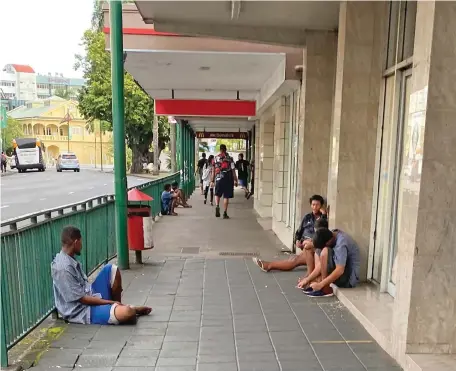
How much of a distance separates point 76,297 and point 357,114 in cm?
369

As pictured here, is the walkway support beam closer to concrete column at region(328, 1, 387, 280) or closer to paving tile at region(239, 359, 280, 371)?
concrete column at region(328, 1, 387, 280)


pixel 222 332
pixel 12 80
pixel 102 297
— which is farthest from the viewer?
pixel 12 80

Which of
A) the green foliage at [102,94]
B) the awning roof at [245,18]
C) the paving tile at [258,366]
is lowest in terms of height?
the paving tile at [258,366]

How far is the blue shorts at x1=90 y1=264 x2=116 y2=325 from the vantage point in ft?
12.8

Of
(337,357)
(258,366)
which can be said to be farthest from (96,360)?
(337,357)

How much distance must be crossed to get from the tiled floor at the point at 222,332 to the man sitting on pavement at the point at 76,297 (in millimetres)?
103

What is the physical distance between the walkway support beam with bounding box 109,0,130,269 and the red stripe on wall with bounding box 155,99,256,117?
6.91 m

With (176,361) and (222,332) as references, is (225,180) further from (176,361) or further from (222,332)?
(176,361)

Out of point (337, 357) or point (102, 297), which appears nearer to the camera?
point (337, 357)

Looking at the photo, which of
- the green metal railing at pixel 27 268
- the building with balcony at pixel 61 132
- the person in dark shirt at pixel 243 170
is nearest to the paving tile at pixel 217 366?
the green metal railing at pixel 27 268

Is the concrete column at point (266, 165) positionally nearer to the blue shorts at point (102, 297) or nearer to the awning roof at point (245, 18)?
the awning roof at point (245, 18)

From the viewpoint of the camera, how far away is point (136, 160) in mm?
36281

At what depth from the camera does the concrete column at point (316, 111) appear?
6141 mm

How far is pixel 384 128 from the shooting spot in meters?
4.85
